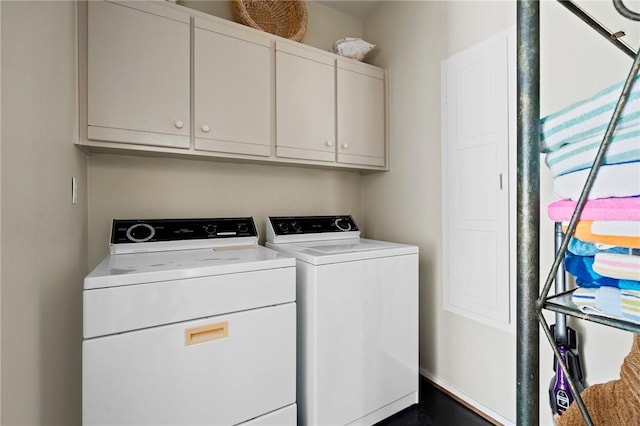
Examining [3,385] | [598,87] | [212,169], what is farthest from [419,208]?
[3,385]

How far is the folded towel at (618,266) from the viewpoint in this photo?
0.43m

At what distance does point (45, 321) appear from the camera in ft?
A: 3.37

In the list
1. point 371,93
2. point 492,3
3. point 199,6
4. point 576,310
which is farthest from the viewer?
point 371,93

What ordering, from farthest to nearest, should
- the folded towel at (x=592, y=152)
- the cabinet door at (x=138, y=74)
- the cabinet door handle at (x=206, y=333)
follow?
the cabinet door at (x=138, y=74)
the cabinet door handle at (x=206, y=333)
the folded towel at (x=592, y=152)

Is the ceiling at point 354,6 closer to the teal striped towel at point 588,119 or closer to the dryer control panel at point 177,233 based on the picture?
the dryer control panel at point 177,233

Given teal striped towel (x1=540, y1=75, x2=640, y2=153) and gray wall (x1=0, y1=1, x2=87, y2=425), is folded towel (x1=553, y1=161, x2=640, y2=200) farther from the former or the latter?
gray wall (x1=0, y1=1, x2=87, y2=425)

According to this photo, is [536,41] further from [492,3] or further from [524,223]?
[492,3]

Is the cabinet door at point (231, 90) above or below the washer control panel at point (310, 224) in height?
above

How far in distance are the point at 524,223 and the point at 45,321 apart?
1370 millimetres

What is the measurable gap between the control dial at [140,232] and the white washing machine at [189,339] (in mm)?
37

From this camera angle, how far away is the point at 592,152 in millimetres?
483

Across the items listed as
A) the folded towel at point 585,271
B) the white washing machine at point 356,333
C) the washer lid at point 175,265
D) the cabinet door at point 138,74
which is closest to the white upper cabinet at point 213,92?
the cabinet door at point 138,74

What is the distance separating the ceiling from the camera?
7.64 feet

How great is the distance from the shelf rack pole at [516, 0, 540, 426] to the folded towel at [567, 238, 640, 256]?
0.27 feet
